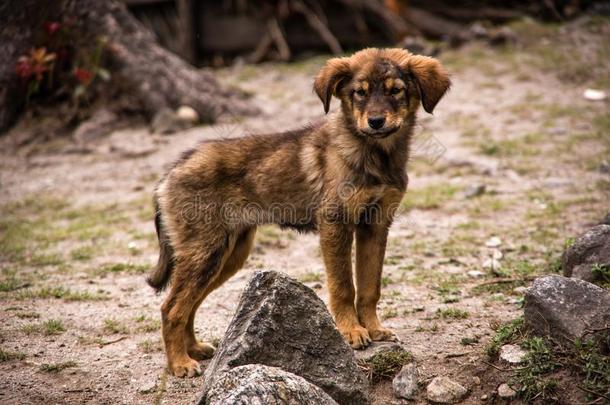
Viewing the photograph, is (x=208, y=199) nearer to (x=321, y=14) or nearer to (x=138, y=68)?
(x=138, y=68)

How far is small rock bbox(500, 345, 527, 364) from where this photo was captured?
445 cm

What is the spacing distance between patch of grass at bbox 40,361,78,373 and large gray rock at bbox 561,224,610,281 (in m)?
3.87

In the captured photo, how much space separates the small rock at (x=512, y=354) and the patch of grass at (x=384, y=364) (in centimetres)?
63

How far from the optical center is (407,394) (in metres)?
4.45

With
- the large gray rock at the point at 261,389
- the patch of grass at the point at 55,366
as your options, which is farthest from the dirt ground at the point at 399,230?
the large gray rock at the point at 261,389

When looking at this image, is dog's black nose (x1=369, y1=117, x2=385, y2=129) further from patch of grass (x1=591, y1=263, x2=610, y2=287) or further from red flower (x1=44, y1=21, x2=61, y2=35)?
red flower (x1=44, y1=21, x2=61, y2=35)

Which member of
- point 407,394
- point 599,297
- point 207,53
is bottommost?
point 207,53

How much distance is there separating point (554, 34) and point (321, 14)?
504 centimetres

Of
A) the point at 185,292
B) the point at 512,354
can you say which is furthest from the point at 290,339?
the point at 512,354

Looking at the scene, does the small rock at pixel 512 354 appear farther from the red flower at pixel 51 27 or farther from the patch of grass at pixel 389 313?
the red flower at pixel 51 27

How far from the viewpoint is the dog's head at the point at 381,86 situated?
15.8ft

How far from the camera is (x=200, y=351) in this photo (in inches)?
209

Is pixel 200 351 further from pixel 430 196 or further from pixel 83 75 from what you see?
pixel 83 75

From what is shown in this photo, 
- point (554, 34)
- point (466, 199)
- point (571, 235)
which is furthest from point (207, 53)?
point (571, 235)
